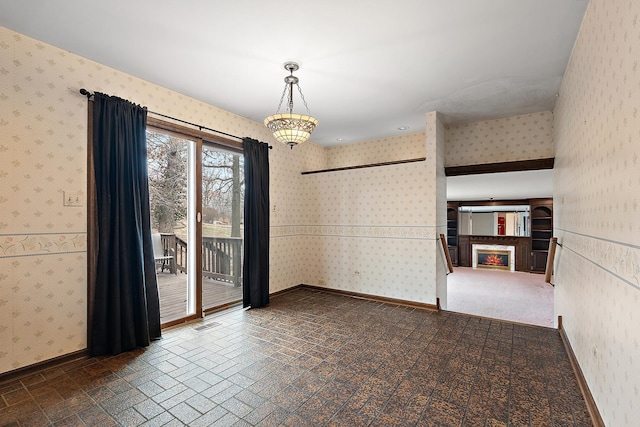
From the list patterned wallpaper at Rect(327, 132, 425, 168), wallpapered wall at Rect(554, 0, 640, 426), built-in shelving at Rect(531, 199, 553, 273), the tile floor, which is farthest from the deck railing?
built-in shelving at Rect(531, 199, 553, 273)

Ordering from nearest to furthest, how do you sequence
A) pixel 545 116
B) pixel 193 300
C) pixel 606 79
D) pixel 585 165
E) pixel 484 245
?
pixel 606 79, pixel 585 165, pixel 193 300, pixel 545 116, pixel 484 245

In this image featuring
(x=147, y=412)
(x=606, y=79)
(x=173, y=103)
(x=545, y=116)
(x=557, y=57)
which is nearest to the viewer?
(x=606, y=79)

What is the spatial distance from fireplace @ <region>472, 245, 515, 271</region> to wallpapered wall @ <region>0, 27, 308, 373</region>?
9.75 m

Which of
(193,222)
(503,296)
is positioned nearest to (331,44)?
(193,222)

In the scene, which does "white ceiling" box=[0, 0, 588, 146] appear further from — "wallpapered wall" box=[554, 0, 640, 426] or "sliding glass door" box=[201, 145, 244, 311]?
"sliding glass door" box=[201, 145, 244, 311]

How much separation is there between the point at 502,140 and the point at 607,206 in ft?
9.75

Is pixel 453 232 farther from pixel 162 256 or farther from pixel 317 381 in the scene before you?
pixel 162 256

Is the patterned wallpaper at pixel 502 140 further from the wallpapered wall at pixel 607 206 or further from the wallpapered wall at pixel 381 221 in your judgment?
the wallpapered wall at pixel 607 206

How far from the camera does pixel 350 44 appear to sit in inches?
102

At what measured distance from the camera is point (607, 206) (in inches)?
68.3

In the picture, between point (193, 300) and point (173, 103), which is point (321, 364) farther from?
point (173, 103)

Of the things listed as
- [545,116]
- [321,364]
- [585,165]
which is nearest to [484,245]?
[545,116]

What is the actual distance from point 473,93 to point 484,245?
23.2ft

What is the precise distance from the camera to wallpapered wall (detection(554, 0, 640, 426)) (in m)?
1.39
